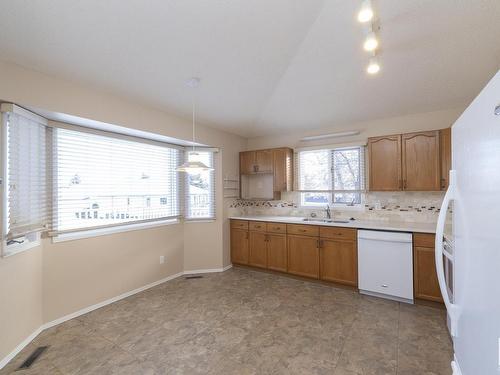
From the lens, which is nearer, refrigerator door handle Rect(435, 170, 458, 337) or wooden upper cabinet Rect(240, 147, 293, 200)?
refrigerator door handle Rect(435, 170, 458, 337)

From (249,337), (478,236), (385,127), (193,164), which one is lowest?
(249,337)

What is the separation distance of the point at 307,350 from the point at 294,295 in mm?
1082

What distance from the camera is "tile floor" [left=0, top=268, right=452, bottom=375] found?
1858 mm

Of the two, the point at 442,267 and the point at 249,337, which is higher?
the point at 442,267

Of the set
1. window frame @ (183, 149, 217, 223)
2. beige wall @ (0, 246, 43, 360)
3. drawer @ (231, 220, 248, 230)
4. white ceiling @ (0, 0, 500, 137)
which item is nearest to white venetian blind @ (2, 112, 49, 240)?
beige wall @ (0, 246, 43, 360)

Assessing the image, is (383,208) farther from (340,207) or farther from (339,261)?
(339,261)

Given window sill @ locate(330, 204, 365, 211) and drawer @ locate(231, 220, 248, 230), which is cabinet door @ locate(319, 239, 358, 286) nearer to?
window sill @ locate(330, 204, 365, 211)

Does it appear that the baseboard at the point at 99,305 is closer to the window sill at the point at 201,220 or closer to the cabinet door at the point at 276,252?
the window sill at the point at 201,220

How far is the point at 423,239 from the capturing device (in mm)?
2750

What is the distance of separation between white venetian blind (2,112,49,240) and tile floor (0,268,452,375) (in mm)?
1134

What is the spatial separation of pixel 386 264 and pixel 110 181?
376cm

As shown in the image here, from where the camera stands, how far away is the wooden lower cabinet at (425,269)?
2686 mm

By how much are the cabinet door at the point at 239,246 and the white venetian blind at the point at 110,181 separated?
112 cm

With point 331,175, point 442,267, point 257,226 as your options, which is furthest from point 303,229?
point 442,267
